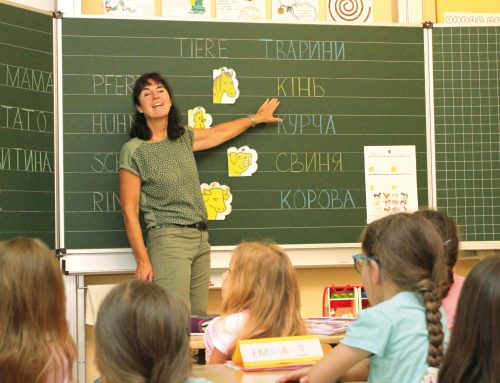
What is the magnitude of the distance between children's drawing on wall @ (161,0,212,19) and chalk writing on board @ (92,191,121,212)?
3.86 feet

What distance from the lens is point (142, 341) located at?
5.03ft

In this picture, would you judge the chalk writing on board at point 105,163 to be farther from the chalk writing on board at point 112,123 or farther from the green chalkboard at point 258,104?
the chalk writing on board at point 112,123

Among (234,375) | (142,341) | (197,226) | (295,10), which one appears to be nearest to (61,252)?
(197,226)

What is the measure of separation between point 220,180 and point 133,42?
A: 941 millimetres

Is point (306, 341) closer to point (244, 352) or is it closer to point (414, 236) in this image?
point (244, 352)

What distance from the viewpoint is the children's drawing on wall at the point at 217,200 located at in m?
4.49

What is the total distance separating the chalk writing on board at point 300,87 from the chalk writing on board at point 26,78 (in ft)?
4.40

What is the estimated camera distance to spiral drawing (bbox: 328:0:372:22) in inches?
194

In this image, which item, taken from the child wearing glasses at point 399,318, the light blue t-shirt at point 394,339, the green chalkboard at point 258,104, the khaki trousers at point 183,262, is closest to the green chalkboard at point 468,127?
the green chalkboard at point 258,104

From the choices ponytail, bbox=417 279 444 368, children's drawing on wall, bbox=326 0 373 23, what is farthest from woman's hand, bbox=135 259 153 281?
ponytail, bbox=417 279 444 368

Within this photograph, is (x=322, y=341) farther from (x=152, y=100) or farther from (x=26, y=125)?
(x=26, y=125)

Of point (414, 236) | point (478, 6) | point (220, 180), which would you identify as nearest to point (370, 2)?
point (478, 6)

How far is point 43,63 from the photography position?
4223 millimetres

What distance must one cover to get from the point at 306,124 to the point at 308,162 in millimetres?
231
